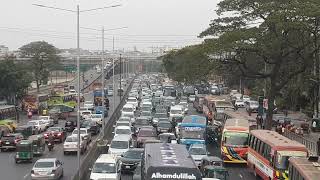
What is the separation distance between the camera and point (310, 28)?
44.4 m

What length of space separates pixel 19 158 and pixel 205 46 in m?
→ 18.8

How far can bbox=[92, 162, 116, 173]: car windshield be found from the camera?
26642 millimetres

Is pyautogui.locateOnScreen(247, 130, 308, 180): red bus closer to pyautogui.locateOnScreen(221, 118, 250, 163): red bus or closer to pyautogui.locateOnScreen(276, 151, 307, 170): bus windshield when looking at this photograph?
pyautogui.locateOnScreen(276, 151, 307, 170): bus windshield

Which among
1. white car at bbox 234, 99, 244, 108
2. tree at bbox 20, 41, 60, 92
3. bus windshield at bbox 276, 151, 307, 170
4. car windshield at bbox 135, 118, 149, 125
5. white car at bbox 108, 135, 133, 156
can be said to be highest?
tree at bbox 20, 41, 60, 92

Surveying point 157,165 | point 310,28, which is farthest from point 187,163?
point 310,28

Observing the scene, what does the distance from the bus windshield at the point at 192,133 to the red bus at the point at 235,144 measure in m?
3.94

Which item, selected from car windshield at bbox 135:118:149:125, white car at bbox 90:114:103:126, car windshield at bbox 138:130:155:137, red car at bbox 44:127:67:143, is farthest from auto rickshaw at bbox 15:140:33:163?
white car at bbox 90:114:103:126

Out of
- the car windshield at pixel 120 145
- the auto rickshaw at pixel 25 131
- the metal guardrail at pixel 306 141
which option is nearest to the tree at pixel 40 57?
the auto rickshaw at pixel 25 131

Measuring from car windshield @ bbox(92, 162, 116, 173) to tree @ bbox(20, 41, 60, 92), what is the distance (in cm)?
8533

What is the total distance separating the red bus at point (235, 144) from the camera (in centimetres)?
3531

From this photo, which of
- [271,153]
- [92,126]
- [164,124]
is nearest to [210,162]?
[271,153]

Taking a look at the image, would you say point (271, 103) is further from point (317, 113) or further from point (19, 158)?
point (19, 158)

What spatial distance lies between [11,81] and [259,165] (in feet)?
172

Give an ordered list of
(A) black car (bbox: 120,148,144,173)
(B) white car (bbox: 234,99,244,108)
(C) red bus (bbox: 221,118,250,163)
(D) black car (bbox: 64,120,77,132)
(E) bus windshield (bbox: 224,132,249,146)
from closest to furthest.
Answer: (A) black car (bbox: 120,148,144,173), (C) red bus (bbox: 221,118,250,163), (E) bus windshield (bbox: 224,132,249,146), (D) black car (bbox: 64,120,77,132), (B) white car (bbox: 234,99,244,108)
